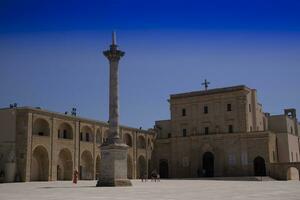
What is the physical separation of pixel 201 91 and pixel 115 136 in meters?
31.3

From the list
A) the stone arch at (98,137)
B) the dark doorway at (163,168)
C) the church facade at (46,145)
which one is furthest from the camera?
the dark doorway at (163,168)

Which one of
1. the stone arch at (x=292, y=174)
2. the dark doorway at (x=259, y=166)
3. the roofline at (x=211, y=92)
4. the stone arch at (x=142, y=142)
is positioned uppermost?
the roofline at (x=211, y=92)

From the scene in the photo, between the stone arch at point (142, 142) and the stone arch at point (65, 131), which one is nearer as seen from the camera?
the stone arch at point (65, 131)

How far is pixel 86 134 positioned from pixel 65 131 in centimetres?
389

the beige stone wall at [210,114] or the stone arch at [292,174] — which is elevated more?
the beige stone wall at [210,114]

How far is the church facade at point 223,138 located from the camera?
171 ft

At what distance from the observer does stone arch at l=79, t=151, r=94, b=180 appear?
49.7 meters

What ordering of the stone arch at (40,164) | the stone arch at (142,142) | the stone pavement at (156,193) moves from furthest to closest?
the stone arch at (142,142), the stone arch at (40,164), the stone pavement at (156,193)

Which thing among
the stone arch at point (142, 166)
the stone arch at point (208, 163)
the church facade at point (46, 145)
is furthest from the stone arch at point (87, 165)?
the stone arch at point (208, 163)

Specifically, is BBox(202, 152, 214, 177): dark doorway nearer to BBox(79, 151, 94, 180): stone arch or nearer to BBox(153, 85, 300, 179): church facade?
BBox(153, 85, 300, 179): church facade

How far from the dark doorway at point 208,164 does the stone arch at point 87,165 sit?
15179 mm

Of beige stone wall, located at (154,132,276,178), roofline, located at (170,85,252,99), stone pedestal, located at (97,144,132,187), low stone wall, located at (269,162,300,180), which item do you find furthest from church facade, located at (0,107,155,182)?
low stone wall, located at (269,162,300,180)

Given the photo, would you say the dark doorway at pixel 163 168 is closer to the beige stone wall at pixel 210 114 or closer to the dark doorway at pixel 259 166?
the beige stone wall at pixel 210 114

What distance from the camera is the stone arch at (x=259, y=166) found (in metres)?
51.2
